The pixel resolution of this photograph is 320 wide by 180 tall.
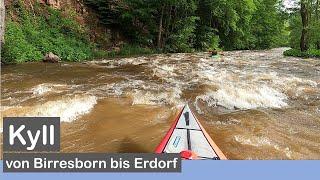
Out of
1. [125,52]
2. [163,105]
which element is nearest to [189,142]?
[163,105]

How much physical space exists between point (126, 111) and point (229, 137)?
278cm

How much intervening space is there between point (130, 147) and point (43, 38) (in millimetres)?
14006

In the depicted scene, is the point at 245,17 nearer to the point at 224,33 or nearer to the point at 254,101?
the point at 224,33

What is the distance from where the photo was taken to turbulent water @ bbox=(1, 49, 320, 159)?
741cm

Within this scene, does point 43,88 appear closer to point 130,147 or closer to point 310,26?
point 130,147

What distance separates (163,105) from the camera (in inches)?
397

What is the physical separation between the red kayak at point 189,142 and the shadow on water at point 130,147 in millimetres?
893

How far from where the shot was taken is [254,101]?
10758 millimetres

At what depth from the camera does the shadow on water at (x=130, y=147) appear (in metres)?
6.93

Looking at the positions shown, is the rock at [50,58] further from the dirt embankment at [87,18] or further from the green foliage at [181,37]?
the green foliage at [181,37]

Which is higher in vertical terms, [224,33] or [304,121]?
[224,33]

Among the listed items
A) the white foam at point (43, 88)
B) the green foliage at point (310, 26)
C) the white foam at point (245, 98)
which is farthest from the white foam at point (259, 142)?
the green foliage at point (310, 26)

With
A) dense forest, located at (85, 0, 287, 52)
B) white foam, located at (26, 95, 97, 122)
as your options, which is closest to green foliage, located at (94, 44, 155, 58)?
dense forest, located at (85, 0, 287, 52)

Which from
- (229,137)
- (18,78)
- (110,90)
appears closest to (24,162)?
(229,137)
